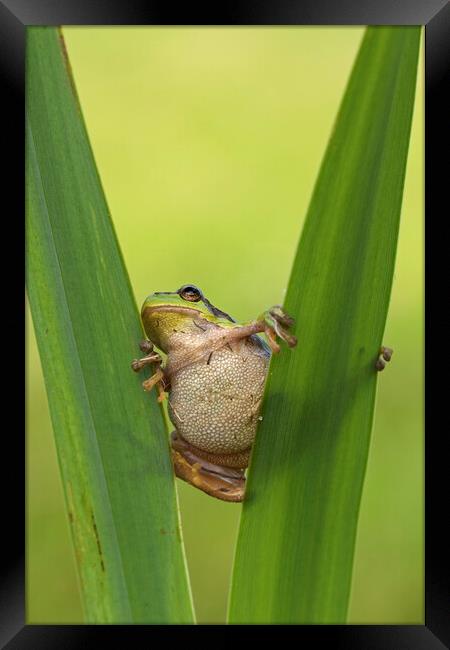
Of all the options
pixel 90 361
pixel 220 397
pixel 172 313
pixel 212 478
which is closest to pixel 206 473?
pixel 212 478

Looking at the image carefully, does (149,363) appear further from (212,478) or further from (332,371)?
(212,478)

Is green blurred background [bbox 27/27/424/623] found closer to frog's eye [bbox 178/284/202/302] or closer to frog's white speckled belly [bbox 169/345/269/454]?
frog's eye [bbox 178/284/202/302]

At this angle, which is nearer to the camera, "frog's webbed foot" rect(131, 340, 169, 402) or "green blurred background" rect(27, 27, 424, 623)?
"frog's webbed foot" rect(131, 340, 169, 402)

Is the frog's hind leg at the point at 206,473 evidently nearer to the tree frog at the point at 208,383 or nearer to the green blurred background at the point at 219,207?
the tree frog at the point at 208,383

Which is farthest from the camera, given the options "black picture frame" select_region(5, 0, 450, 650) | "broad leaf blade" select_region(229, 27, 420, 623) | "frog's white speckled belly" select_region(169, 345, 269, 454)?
"frog's white speckled belly" select_region(169, 345, 269, 454)

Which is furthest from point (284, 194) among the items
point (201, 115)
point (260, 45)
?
point (260, 45)

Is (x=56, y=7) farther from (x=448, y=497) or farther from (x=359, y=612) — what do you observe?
(x=359, y=612)

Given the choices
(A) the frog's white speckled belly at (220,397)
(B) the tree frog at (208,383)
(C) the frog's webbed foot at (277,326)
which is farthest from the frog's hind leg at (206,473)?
(C) the frog's webbed foot at (277,326)

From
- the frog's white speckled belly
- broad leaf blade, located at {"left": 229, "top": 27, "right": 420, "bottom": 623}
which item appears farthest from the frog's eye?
broad leaf blade, located at {"left": 229, "top": 27, "right": 420, "bottom": 623}
